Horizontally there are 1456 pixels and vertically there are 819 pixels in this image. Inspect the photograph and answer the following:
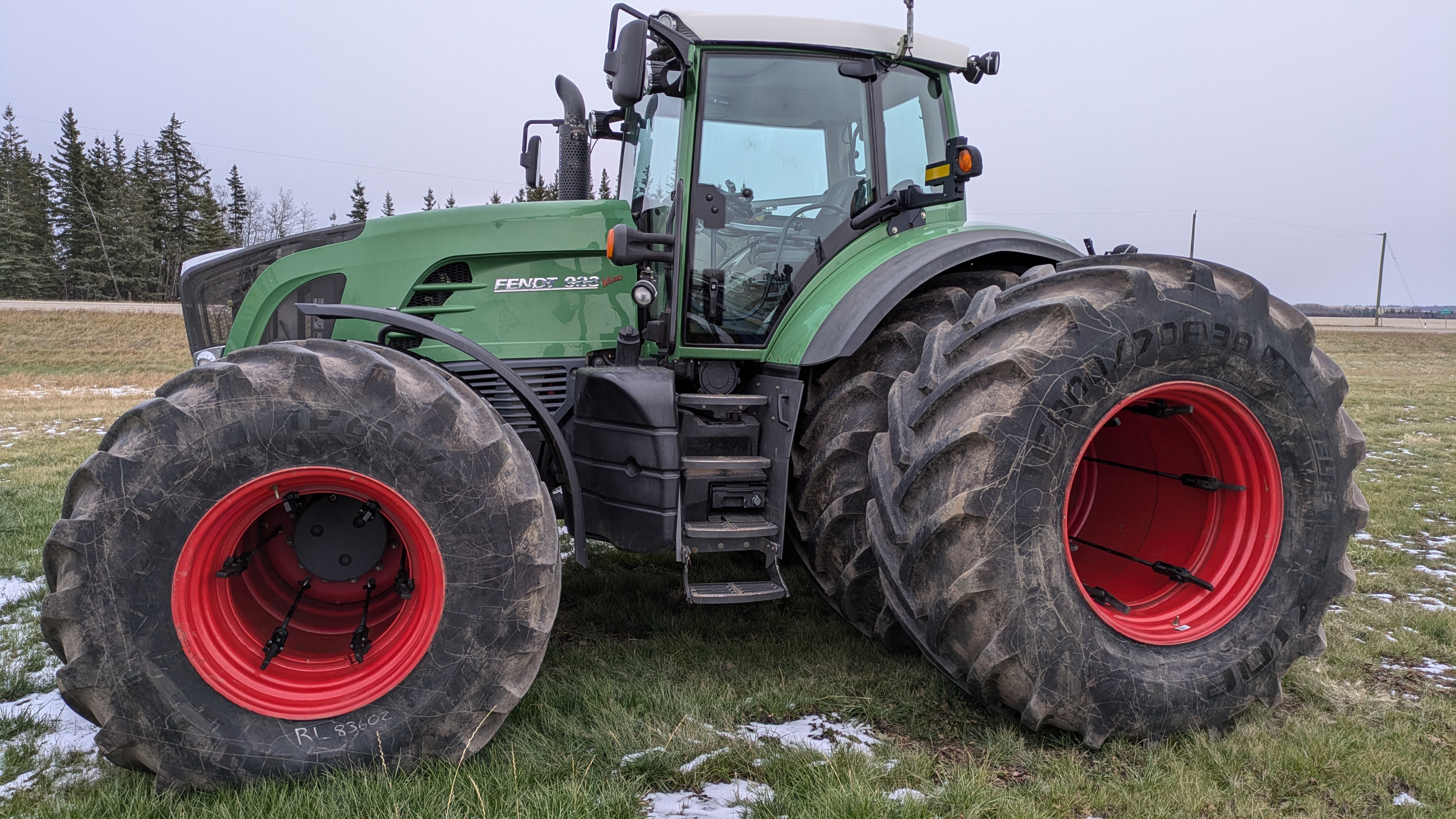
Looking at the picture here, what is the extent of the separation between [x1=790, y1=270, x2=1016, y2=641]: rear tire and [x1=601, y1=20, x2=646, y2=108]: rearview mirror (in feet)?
4.07

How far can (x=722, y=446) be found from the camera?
3174 millimetres

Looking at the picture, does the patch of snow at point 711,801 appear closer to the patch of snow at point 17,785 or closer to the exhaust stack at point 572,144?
the patch of snow at point 17,785

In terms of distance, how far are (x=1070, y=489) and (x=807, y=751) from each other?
1.13 m

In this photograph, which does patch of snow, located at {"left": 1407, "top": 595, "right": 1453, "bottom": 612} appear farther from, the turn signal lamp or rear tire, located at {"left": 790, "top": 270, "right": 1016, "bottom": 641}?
the turn signal lamp

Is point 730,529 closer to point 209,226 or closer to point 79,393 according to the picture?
point 79,393

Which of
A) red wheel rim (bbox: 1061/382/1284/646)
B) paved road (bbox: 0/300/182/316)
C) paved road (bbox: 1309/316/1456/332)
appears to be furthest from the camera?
paved road (bbox: 1309/316/1456/332)

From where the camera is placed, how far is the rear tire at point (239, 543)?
84.8 inches

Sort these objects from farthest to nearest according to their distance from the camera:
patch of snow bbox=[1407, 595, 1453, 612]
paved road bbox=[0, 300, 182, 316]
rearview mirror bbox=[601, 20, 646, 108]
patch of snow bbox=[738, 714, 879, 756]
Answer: paved road bbox=[0, 300, 182, 316]
patch of snow bbox=[1407, 595, 1453, 612]
rearview mirror bbox=[601, 20, 646, 108]
patch of snow bbox=[738, 714, 879, 756]

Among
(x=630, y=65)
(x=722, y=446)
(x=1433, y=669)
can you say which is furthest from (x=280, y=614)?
(x=1433, y=669)

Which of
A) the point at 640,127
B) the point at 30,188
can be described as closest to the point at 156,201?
the point at 30,188

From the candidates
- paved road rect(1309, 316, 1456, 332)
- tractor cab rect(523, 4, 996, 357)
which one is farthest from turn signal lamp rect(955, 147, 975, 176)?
paved road rect(1309, 316, 1456, 332)

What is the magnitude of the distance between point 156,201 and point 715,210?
5372 cm

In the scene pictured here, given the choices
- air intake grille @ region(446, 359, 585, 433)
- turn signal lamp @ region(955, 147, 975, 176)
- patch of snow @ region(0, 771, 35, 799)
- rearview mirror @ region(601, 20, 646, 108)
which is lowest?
patch of snow @ region(0, 771, 35, 799)

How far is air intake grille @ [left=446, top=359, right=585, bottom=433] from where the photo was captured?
341 centimetres
